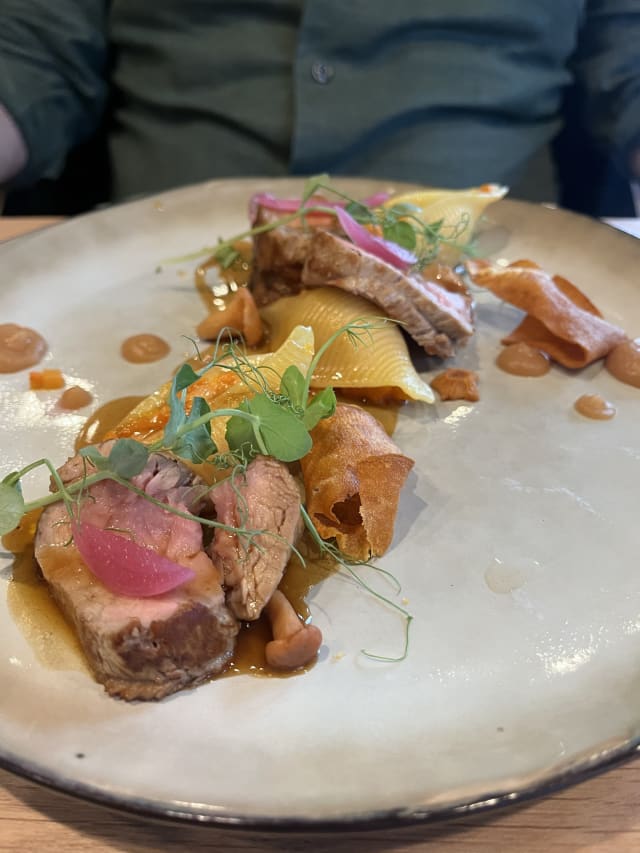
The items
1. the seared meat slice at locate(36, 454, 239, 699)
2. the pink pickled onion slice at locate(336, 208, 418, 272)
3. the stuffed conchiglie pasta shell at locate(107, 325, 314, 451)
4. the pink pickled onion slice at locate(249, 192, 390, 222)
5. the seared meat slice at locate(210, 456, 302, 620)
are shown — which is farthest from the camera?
the pink pickled onion slice at locate(249, 192, 390, 222)

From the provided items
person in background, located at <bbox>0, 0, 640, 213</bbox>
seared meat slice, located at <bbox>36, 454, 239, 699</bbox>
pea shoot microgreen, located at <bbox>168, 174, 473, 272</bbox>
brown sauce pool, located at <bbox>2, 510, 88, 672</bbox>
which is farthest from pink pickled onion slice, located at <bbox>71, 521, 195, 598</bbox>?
person in background, located at <bbox>0, 0, 640, 213</bbox>

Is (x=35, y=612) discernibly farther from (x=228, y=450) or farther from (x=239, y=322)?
(x=239, y=322)

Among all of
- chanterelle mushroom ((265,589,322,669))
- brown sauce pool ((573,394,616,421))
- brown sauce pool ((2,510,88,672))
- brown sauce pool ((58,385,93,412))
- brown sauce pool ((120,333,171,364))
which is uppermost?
brown sauce pool ((573,394,616,421))

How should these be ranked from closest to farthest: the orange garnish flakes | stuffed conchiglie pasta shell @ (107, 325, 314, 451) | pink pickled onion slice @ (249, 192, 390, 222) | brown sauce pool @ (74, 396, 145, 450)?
stuffed conchiglie pasta shell @ (107, 325, 314, 451) < brown sauce pool @ (74, 396, 145, 450) < the orange garnish flakes < pink pickled onion slice @ (249, 192, 390, 222)

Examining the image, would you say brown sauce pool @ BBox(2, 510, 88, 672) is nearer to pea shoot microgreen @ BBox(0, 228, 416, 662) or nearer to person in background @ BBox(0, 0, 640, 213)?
pea shoot microgreen @ BBox(0, 228, 416, 662)

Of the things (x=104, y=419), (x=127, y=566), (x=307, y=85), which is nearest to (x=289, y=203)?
(x=307, y=85)

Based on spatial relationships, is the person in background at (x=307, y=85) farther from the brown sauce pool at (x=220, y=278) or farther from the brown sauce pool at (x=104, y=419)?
the brown sauce pool at (x=104, y=419)

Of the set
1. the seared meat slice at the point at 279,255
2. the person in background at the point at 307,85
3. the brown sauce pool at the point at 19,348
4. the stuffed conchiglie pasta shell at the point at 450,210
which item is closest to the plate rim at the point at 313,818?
the brown sauce pool at the point at 19,348
